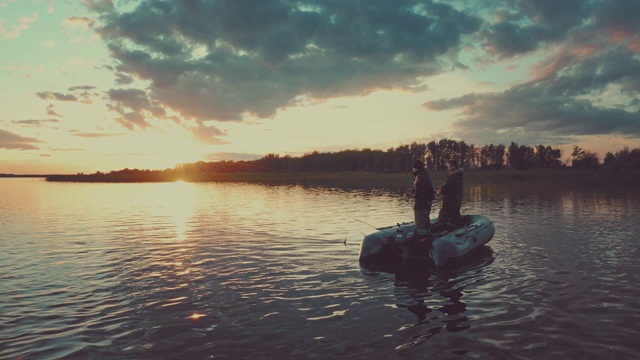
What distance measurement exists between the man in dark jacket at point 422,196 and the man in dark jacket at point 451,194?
2.61ft

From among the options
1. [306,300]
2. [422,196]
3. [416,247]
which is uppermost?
[422,196]

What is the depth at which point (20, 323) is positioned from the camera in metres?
8.13

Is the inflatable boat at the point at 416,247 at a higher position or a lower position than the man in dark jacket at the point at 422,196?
lower

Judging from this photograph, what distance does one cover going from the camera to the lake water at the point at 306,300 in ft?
23.1

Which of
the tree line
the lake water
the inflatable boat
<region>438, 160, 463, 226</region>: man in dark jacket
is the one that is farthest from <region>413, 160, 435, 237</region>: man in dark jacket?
the tree line

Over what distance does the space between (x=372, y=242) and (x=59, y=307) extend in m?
8.48

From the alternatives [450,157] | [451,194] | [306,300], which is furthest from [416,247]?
[450,157]

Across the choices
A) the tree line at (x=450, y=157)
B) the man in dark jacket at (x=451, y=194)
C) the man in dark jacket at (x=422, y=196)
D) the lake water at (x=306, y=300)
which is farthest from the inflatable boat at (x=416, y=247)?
the tree line at (x=450, y=157)

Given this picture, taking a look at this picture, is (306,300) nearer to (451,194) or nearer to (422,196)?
(422,196)

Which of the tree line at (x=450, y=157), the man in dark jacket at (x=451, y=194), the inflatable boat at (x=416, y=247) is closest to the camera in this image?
the inflatable boat at (x=416, y=247)

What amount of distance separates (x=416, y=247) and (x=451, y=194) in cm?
258

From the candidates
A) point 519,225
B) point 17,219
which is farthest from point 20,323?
point 17,219

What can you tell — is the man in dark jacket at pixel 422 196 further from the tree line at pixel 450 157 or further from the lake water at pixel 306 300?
the tree line at pixel 450 157

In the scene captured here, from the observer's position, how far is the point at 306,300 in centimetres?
957
